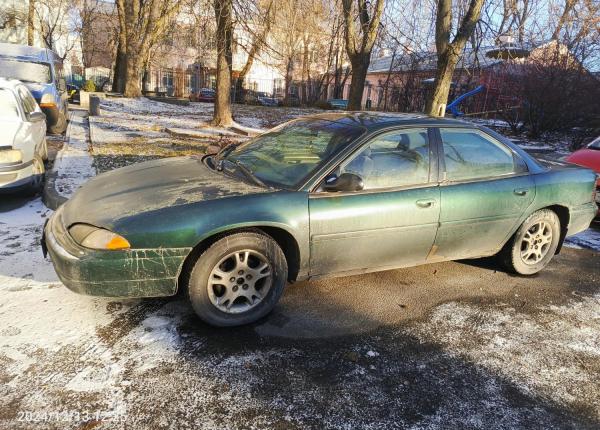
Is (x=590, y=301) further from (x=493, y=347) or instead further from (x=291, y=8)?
(x=291, y=8)

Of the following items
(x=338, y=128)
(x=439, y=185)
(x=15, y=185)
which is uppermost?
(x=338, y=128)

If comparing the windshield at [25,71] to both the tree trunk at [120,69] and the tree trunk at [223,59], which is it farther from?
the tree trunk at [120,69]

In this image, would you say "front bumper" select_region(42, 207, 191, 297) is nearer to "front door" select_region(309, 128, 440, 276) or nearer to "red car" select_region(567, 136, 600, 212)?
"front door" select_region(309, 128, 440, 276)

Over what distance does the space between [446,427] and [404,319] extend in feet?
3.80

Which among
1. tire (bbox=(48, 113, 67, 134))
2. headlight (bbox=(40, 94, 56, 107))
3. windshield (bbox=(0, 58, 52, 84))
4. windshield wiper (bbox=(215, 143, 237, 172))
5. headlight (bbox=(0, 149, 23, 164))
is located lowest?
tire (bbox=(48, 113, 67, 134))

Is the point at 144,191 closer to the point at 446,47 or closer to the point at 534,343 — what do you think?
the point at 534,343

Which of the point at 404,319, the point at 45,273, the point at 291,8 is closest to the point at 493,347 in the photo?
the point at 404,319

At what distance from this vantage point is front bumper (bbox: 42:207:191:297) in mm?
2840

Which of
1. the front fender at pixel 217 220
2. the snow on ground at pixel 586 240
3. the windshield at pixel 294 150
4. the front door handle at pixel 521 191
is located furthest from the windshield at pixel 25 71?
the snow on ground at pixel 586 240

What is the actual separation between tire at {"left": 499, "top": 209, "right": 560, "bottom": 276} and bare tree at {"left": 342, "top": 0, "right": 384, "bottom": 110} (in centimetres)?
1008

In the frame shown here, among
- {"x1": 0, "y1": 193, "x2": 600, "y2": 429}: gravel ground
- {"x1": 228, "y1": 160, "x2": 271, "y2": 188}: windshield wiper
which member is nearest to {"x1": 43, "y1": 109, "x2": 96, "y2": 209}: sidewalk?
{"x1": 0, "y1": 193, "x2": 600, "y2": 429}: gravel ground

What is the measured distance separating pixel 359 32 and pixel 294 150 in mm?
12192

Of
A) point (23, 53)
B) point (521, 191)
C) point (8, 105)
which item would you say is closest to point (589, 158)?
point (521, 191)

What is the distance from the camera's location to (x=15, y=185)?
561 centimetres
